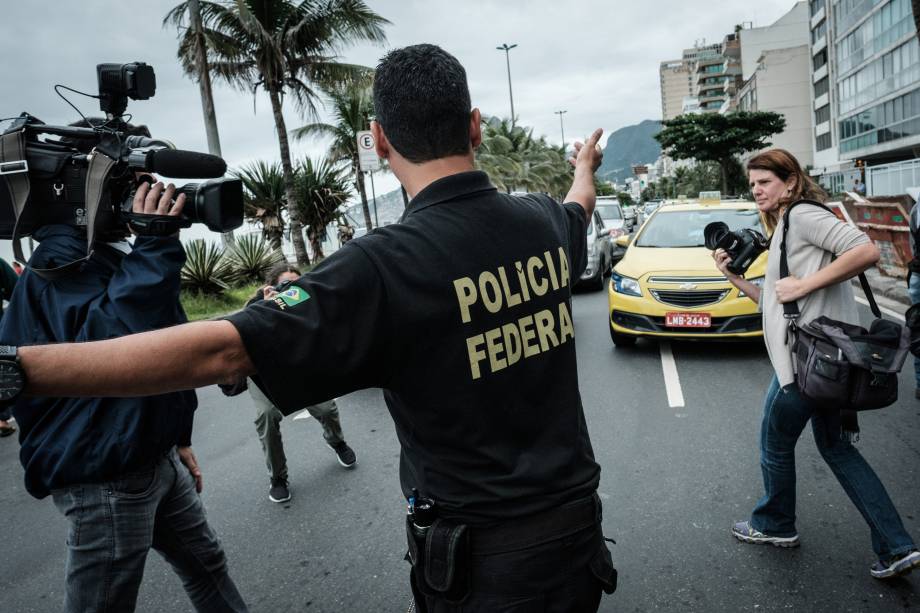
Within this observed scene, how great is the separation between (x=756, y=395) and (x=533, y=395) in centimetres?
464

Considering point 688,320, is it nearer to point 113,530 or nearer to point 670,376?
point 670,376

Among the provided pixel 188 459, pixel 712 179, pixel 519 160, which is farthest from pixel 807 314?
pixel 712 179

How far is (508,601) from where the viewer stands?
53.6 inches

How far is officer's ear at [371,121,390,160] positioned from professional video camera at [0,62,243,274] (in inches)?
19.6

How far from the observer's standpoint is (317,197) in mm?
18422

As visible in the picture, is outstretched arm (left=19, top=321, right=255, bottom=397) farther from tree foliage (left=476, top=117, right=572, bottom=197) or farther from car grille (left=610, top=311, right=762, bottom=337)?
tree foliage (left=476, top=117, right=572, bottom=197)

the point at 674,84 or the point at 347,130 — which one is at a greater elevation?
the point at 674,84

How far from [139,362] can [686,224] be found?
799cm

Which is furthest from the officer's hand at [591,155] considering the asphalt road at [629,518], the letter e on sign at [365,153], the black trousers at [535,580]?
the letter e on sign at [365,153]

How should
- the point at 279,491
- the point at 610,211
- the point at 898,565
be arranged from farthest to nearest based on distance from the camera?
the point at 610,211
the point at 279,491
the point at 898,565

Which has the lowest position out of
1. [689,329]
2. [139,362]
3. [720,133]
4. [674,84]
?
[689,329]

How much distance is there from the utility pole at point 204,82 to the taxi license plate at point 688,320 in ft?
33.6

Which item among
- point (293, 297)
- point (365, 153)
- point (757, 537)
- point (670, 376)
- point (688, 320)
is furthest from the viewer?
point (365, 153)

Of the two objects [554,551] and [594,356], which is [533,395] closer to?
[554,551]
